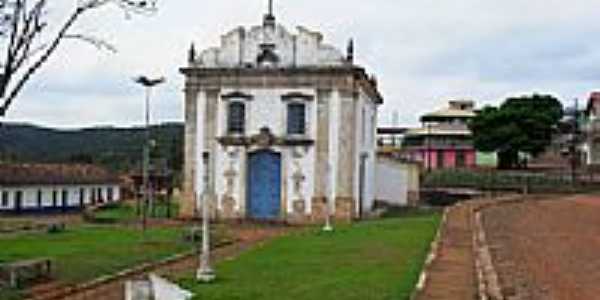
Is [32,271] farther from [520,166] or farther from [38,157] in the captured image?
[38,157]

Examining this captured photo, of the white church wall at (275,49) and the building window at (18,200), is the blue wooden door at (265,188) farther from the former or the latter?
the building window at (18,200)

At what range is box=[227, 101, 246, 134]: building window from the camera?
135ft

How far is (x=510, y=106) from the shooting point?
2527 inches

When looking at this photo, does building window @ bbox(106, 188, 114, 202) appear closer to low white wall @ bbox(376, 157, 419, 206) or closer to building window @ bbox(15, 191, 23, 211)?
building window @ bbox(15, 191, 23, 211)

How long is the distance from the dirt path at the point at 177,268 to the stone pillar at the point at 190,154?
442 cm

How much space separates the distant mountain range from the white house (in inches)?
633

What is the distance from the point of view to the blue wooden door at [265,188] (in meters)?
40.8

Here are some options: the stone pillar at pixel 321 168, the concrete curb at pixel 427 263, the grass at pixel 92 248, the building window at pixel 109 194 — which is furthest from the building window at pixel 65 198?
the concrete curb at pixel 427 263

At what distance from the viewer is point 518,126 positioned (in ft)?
205

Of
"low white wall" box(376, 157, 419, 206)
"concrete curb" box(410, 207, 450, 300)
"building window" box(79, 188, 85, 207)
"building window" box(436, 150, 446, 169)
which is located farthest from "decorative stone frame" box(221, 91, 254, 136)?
"building window" box(436, 150, 446, 169)

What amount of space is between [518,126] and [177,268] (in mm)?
43306

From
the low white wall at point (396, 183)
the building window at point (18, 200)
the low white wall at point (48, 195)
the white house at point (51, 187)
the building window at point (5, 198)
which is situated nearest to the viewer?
the low white wall at point (396, 183)

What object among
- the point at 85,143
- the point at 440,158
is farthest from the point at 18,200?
the point at 85,143

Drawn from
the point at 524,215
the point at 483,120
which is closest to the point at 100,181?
the point at 483,120
